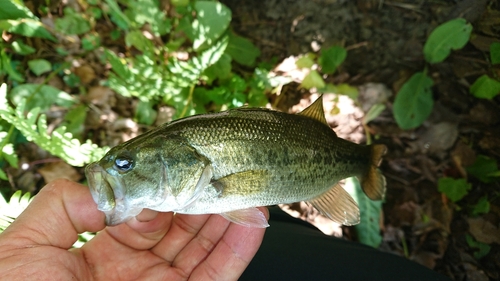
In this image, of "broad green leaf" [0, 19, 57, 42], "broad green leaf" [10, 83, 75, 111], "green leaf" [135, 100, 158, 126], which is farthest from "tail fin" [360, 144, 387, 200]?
"broad green leaf" [0, 19, 57, 42]

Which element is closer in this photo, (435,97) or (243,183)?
(243,183)

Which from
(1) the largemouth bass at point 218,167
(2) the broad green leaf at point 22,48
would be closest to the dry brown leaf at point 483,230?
(1) the largemouth bass at point 218,167

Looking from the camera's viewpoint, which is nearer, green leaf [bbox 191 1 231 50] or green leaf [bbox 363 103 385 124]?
green leaf [bbox 191 1 231 50]

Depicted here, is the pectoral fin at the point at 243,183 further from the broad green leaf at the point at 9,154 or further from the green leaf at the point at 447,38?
the green leaf at the point at 447,38

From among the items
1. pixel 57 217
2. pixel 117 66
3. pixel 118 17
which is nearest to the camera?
pixel 57 217

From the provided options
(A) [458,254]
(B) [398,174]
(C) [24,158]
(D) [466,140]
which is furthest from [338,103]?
(C) [24,158]

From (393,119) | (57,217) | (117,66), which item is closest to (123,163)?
(57,217)

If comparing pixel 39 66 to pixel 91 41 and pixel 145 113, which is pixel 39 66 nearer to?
pixel 91 41

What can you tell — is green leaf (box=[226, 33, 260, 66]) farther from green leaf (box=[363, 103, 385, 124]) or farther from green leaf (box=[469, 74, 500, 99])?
green leaf (box=[469, 74, 500, 99])
